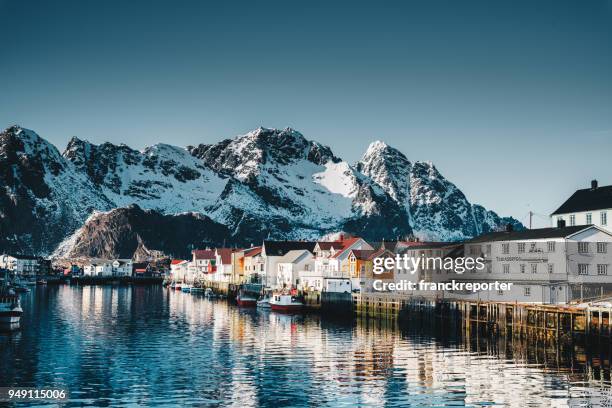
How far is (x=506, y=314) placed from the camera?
70.9 meters

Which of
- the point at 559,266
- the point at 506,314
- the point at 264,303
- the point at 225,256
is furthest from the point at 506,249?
the point at 225,256

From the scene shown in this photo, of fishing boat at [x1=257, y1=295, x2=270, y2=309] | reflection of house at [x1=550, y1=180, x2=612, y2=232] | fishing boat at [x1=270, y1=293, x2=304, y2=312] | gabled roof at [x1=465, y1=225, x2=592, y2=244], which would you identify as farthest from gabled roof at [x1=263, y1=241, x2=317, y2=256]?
reflection of house at [x1=550, y1=180, x2=612, y2=232]

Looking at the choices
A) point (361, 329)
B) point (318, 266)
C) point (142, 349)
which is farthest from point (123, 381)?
point (318, 266)

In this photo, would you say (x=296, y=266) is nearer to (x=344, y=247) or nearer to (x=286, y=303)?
(x=344, y=247)

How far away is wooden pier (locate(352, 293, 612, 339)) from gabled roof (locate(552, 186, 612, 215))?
2061 cm

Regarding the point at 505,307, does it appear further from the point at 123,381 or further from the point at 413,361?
the point at 123,381

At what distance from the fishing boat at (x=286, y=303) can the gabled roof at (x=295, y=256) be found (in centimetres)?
2303

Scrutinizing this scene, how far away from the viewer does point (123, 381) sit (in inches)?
1781

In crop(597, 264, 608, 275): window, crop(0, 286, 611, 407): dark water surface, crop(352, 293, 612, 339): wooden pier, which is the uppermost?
crop(597, 264, 608, 275): window

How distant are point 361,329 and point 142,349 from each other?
90.8ft

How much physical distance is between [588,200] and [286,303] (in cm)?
4623

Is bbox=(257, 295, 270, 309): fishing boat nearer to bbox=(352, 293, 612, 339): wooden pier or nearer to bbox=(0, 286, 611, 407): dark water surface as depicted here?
bbox=(352, 293, 612, 339): wooden pier

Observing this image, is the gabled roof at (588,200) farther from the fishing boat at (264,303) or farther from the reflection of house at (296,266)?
the reflection of house at (296,266)

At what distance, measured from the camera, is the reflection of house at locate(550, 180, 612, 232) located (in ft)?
270
